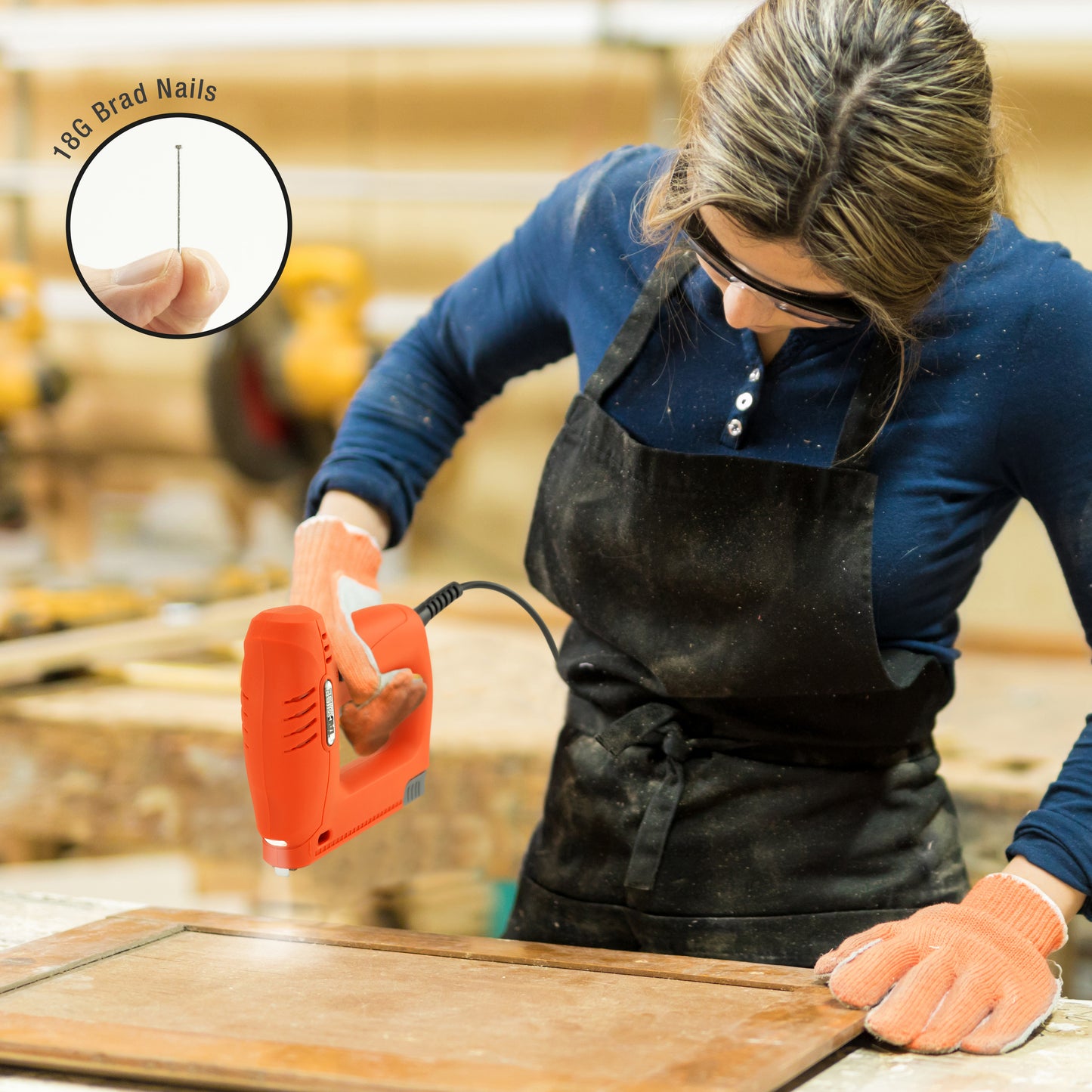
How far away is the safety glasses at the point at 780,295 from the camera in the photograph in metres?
0.91

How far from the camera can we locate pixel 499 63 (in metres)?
3.27

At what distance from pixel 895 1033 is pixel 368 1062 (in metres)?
0.34

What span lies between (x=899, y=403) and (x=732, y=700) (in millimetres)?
276

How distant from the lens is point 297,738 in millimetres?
911

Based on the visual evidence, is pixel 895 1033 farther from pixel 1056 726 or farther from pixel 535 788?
pixel 1056 726

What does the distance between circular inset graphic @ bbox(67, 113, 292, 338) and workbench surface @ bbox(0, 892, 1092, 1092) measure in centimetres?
54

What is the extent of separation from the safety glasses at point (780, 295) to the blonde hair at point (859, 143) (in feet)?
0.08

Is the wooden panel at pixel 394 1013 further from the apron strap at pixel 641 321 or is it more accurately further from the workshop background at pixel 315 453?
the workshop background at pixel 315 453

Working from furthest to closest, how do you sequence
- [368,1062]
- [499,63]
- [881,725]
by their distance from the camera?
1. [499,63]
2. [881,725]
3. [368,1062]

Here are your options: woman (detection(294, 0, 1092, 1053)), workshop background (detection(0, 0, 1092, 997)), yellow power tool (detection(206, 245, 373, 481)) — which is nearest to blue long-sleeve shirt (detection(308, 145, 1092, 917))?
woman (detection(294, 0, 1092, 1053))

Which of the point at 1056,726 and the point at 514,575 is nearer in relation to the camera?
the point at 1056,726

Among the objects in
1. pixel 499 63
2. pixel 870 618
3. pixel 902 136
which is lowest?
pixel 870 618

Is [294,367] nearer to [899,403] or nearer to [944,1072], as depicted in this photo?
[899,403]

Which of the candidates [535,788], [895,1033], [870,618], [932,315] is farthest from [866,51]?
[535,788]
